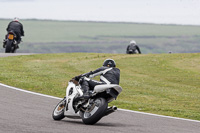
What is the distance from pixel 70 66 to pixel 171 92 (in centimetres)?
903

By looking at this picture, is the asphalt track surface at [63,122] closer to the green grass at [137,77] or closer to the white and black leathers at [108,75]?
the white and black leathers at [108,75]

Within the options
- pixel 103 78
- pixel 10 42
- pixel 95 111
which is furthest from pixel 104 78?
pixel 10 42

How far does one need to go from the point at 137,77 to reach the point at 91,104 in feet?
43.1

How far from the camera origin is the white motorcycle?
11.7m

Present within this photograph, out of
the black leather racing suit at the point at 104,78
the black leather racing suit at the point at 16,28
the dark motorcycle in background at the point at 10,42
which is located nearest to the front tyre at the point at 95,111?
the black leather racing suit at the point at 104,78

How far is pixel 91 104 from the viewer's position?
38.8 feet

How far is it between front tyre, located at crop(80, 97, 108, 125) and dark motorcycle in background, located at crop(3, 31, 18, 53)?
19.3m

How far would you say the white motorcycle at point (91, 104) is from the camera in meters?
11.7

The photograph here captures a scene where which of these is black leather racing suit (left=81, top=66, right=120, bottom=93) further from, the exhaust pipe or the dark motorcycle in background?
the dark motorcycle in background

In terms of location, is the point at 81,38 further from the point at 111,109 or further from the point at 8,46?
the point at 111,109

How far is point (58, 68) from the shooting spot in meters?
26.6

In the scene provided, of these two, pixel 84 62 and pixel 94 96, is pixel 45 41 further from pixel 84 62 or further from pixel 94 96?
pixel 94 96

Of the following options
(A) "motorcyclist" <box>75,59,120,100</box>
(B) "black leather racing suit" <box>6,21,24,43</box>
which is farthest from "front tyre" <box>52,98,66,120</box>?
(B) "black leather racing suit" <box>6,21,24,43</box>

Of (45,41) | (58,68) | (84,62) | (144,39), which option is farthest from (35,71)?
(144,39)
